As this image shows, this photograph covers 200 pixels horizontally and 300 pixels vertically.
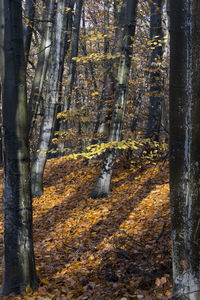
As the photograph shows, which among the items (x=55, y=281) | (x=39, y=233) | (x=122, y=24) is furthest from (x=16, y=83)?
(x=122, y=24)

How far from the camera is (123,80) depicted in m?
8.54


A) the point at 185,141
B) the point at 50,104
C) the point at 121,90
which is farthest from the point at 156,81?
the point at 185,141

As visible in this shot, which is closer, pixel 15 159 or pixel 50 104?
pixel 15 159

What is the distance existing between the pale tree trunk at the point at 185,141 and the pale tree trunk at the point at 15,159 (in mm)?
2269

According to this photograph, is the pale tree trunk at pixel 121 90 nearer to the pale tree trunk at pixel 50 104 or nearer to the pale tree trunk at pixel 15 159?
the pale tree trunk at pixel 50 104

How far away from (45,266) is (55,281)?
724 mm

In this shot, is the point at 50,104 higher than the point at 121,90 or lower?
lower

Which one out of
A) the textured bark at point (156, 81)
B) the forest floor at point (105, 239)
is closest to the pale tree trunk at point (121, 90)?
the forest floor at point (105, 239)

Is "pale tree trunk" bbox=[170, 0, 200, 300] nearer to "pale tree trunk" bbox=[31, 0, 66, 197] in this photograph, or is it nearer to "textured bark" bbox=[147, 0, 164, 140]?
"textured bark" bbox=[147, 0, 164, 140]

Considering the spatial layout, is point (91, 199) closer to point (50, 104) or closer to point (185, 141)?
point (50, 104)

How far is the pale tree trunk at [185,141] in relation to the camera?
9.55 ft

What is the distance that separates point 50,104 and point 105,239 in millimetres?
5570

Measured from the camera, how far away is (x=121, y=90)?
339 inches

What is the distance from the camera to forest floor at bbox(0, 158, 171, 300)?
4.39 m
